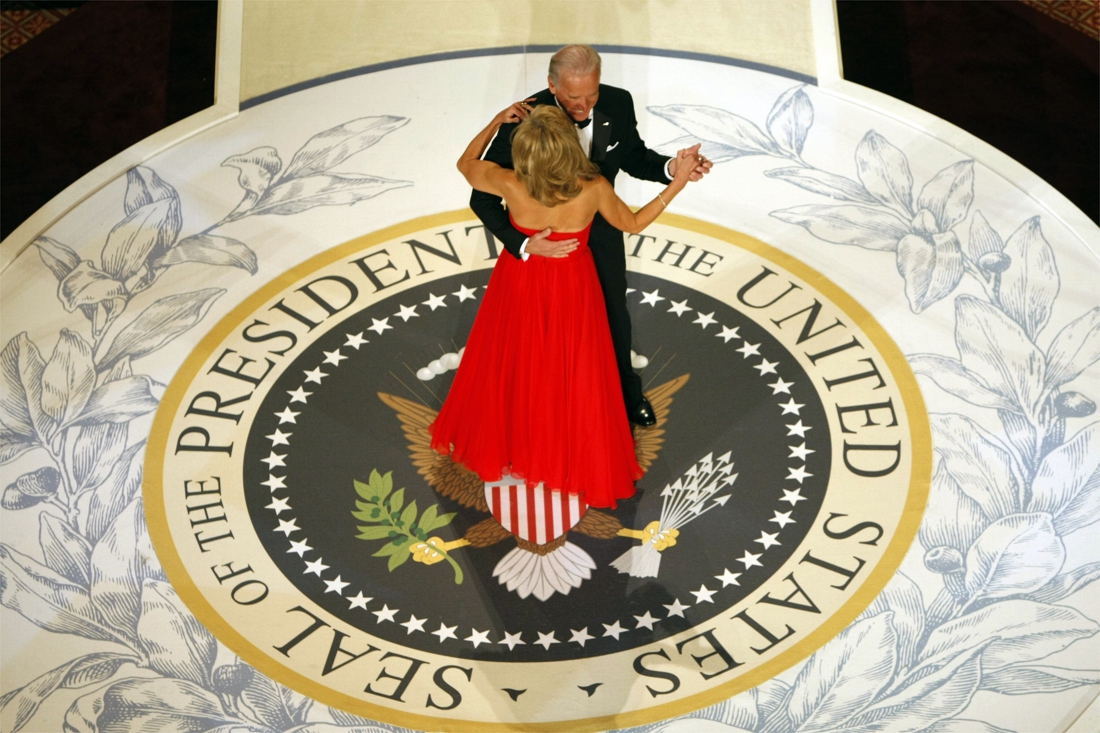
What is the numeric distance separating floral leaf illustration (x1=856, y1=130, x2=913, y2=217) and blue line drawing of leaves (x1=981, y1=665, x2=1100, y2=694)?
3066mm

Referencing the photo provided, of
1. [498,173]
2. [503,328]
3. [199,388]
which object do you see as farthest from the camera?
[199,388]

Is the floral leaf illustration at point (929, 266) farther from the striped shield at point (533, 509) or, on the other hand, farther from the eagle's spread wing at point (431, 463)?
the eagle's spread wing at point (431, 463)

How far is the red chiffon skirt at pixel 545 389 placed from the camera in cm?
524

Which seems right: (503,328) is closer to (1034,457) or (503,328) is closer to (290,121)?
(1034,457)

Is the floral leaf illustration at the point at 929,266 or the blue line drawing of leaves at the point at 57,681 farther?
the floral leaf illustration at the point at 929,266

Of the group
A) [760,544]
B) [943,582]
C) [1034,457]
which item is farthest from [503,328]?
[1034,457]

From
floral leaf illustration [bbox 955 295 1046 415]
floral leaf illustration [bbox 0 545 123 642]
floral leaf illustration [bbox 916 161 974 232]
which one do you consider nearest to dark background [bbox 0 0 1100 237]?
floral leaf illustration [bbox 916 161 974 232]

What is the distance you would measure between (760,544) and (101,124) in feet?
17.8

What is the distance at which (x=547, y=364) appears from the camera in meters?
5.32

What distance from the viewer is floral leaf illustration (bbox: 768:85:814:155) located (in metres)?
7.51

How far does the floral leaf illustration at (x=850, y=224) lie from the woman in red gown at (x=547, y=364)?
6.78 ft

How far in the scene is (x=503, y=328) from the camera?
17.6 feet

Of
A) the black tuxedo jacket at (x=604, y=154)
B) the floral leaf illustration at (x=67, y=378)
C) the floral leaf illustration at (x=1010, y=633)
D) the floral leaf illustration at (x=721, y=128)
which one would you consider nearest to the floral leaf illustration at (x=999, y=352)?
the floral leaf illustration at (x=1010, y=633)

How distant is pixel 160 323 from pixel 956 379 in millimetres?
4234
